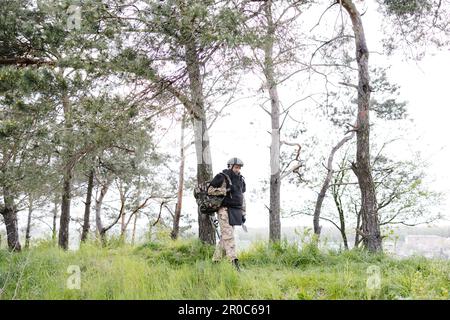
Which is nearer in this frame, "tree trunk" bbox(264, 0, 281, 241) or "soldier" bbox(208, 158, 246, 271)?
"soldier" bbox(208, 158, 246, 271)

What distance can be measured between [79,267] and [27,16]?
5403 millimetres

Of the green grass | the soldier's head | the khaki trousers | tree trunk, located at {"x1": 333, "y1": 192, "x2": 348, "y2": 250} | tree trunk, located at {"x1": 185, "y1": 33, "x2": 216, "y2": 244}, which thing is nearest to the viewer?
the green grass

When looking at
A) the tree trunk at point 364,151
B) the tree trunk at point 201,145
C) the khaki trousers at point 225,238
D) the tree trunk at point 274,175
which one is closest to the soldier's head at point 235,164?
the khaki trousers at point 225,238

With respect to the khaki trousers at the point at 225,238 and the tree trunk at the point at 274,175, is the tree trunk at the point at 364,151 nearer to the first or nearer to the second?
the khaki trousers at the point at 225,238

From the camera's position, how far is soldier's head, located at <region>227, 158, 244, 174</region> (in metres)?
6.25

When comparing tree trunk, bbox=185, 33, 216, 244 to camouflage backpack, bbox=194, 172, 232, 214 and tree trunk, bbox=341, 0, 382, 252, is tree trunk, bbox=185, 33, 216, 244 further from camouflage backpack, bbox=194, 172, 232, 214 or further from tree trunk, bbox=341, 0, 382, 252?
tree trunk, bbox=341, 0, 382, 252

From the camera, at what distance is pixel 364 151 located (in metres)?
7.57

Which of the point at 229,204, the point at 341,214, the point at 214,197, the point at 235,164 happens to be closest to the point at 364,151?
the point at 235,164

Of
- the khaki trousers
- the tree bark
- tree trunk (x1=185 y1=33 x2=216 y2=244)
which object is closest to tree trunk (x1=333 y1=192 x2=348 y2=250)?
the tree bark

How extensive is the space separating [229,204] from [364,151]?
332cm

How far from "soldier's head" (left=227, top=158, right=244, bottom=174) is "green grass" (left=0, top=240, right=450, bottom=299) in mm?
1613

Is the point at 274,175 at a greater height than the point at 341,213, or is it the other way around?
the point at 274,175

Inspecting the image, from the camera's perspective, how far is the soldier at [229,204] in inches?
237

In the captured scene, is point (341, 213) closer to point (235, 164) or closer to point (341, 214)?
point (341, 214)
